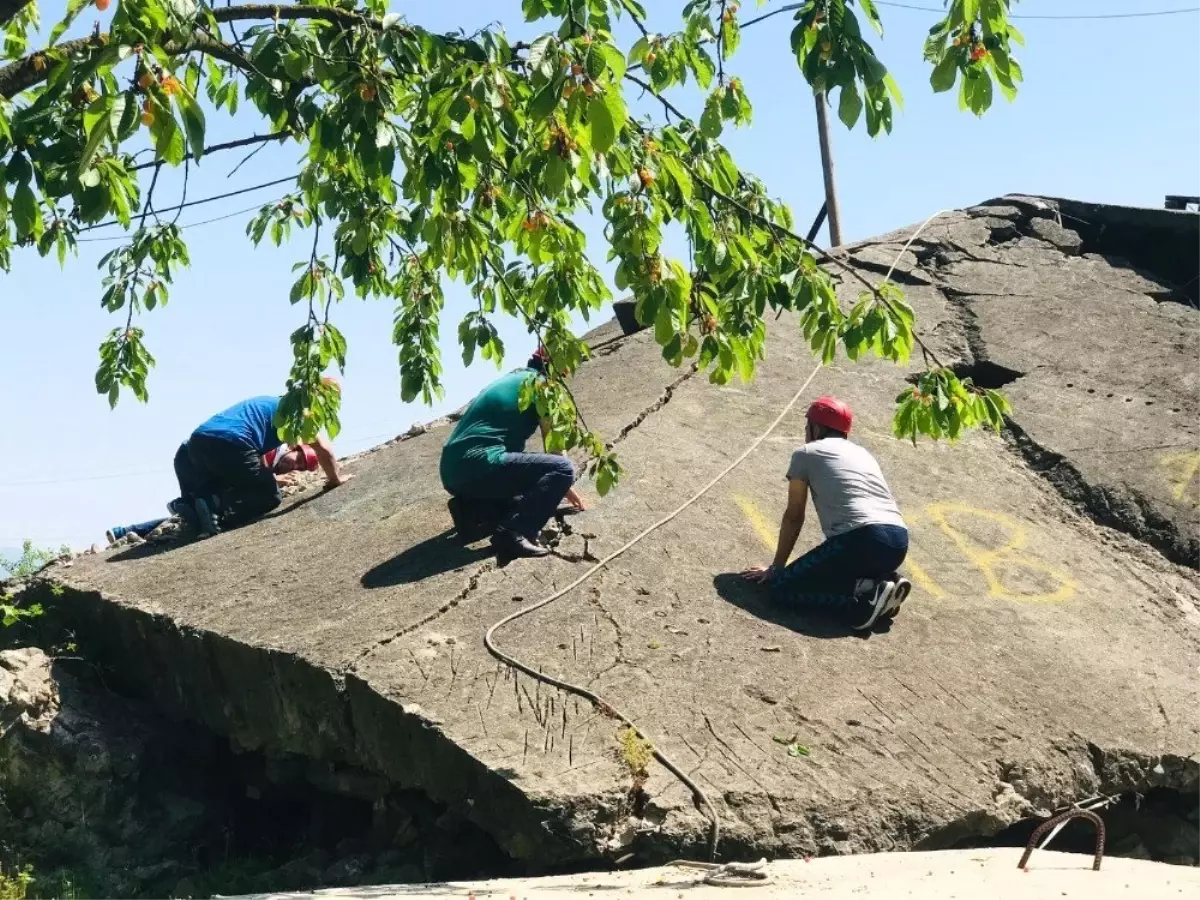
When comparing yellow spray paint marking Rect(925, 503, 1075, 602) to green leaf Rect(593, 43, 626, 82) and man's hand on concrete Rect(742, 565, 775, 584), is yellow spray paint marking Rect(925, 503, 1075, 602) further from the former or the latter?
green leaf Rect(593, 43, 626, 82)

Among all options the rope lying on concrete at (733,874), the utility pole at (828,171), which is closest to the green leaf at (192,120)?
the rope lying on concrete at (733,874)

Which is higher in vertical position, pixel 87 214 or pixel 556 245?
pixel 87 214

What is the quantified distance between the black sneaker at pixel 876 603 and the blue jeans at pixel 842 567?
57 mm

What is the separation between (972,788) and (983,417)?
156 cm

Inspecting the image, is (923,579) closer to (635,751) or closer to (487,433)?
(487,433)

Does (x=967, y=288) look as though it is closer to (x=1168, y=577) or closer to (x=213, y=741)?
(x=1168, y=577)

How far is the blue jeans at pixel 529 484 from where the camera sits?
22.9 ft

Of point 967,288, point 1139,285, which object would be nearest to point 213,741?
point 967,288

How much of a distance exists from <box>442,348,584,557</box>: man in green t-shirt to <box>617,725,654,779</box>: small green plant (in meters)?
1.62

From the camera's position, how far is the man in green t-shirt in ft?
22.9

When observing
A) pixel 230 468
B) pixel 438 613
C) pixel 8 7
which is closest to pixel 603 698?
pixel 438 613

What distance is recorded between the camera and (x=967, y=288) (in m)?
11.5

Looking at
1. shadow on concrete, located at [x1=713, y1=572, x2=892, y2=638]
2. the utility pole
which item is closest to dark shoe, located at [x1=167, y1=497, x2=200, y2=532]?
shadow on concrete, located at [x1=713, y1=572, x2=892, y2=638]

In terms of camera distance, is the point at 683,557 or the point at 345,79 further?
the point at 683,557
